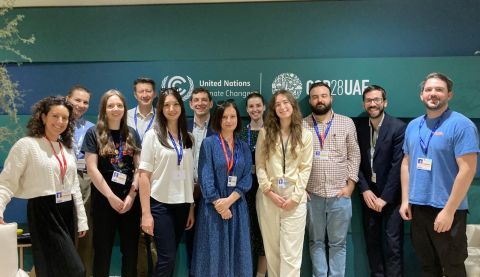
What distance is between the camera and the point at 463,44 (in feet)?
11.9

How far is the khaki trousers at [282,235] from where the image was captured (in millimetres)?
3047

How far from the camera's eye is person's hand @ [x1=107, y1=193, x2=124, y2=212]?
2.81m

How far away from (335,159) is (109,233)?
200 cm

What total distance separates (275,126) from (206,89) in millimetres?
881

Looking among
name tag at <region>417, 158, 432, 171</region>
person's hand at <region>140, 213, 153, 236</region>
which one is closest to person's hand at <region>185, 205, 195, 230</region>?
person's hand at <region>140, 213, 153, 236</region>

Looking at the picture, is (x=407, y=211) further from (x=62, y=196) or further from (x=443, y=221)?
(x=62, y=196)

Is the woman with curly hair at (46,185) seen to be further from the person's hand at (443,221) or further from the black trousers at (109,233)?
the person's hand at (443,221)

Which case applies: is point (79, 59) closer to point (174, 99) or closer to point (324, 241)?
point (174, 99)

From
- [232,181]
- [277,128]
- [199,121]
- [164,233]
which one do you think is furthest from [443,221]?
[199,121]

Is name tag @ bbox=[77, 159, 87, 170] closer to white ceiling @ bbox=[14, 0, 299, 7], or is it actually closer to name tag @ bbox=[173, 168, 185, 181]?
name tag @ bbox=[173, 168, 185, 181]

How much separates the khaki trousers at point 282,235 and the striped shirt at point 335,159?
0.97 ft

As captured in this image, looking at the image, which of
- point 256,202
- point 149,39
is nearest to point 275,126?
point 256,202

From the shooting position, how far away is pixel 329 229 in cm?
333

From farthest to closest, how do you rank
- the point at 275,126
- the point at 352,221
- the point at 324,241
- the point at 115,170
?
the point at 352,221 → the point at 324,241 → the point at 275,126 → the point at 115,170
